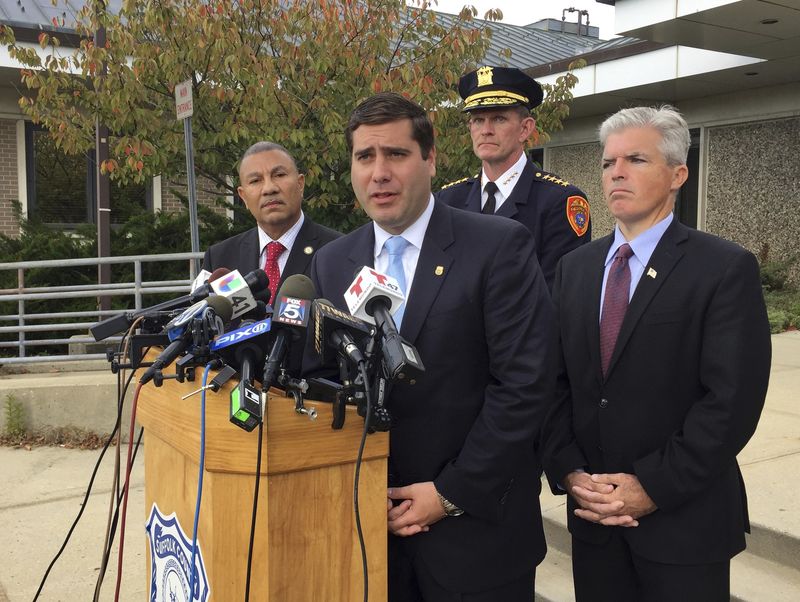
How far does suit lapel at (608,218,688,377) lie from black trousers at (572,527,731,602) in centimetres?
52

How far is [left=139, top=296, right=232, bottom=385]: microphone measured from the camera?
167cm

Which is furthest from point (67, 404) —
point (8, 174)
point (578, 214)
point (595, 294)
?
point (8, 174)

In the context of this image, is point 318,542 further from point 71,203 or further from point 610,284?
point 71,203

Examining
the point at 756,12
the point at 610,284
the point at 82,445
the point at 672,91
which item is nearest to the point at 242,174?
the point at 610,284

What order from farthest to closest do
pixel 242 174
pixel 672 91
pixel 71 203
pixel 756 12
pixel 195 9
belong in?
pixel 71 203
pixel 672 91
pixel 756 12
pixel 195 9
pixel 242 174

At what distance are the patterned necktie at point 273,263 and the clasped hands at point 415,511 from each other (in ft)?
5.55

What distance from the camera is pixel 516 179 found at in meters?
3.35

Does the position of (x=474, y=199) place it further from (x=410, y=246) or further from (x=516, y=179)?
(x=410, y=246)

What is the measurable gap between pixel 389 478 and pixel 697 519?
841 millimetres

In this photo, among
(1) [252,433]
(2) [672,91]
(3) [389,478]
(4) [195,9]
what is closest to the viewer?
(1) [252,433]

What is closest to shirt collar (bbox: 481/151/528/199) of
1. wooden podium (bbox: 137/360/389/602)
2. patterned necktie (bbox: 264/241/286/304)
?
patterned necktie (bbox: 264/241/286/304)

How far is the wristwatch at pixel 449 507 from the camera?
6.30 ft

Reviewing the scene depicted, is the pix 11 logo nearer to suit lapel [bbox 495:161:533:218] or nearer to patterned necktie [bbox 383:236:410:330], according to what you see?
patterned necktie [bbox 383:236:410:330]

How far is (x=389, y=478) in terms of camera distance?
2.07m
